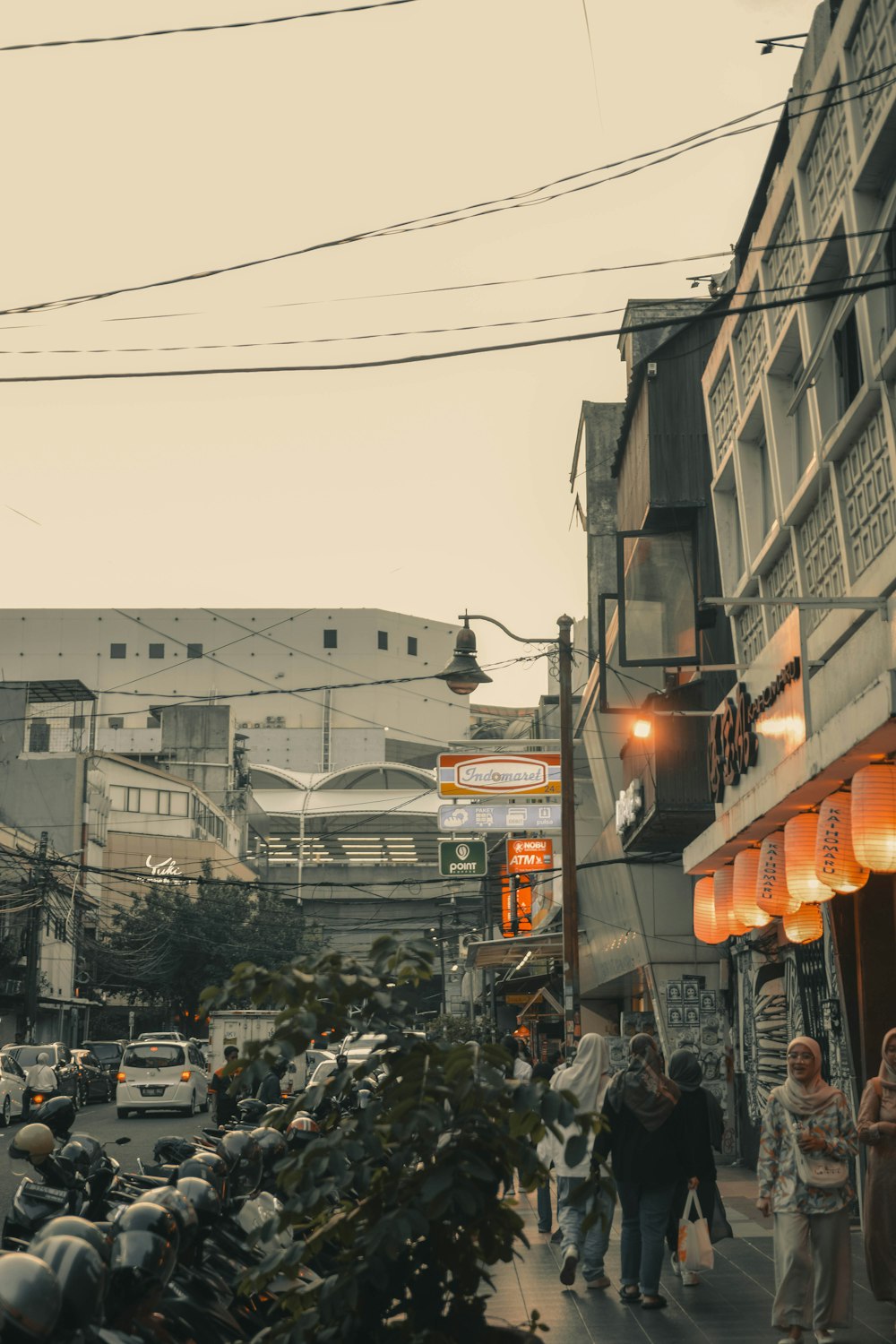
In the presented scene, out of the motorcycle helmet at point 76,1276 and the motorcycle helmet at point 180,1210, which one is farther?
the motorcycle helmet at point 180,1210

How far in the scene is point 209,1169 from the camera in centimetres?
819

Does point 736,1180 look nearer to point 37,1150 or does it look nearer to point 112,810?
point 37,1150

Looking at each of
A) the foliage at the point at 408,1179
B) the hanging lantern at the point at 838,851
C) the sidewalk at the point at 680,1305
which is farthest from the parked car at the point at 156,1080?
the foliage at the point at 408,1179

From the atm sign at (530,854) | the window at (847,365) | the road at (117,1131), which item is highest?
the window at (847,365)

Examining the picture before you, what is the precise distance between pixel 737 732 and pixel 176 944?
164 ft

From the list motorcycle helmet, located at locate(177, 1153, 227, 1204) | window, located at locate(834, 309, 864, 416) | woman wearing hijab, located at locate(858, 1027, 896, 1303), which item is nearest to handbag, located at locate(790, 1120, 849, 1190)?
woman wearing hijab, located at locate(858, 1027, 896, 1303)

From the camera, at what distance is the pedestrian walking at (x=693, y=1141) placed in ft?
34.3

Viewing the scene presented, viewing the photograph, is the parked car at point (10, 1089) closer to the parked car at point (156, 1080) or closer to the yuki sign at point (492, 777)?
the parked car at point (156, 1080)

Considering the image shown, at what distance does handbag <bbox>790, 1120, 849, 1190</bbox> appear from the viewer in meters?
8.80

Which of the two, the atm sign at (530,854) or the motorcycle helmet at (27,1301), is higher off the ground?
the atm sign at (530,854)

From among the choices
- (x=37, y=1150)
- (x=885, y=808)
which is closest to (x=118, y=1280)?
(x=37, y=1150)

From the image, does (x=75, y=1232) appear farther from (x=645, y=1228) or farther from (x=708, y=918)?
(x=708, y=918)

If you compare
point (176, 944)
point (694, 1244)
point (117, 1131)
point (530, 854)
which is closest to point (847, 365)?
point (694, 1244)

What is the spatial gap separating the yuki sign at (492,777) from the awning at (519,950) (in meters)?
6.98
